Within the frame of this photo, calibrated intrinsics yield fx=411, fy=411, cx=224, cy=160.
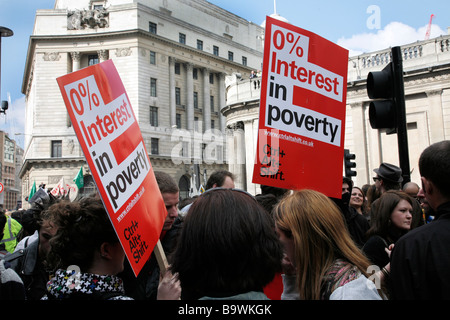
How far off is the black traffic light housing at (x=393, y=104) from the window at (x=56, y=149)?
43.2 m

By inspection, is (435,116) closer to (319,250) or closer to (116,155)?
(319,250)

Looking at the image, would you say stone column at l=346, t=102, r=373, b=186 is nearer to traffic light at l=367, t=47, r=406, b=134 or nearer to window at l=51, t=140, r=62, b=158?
traffic light at l=367, t=47, r=406, b=134

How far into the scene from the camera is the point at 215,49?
5369 cm

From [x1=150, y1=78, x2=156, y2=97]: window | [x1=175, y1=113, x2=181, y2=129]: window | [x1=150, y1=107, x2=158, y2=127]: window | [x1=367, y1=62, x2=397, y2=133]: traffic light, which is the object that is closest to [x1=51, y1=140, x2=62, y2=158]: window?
[x1=150, y1=107, x2=158, y2=127]: window

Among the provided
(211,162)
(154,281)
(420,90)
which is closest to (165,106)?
(211,162)

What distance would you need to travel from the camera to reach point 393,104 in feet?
16.0

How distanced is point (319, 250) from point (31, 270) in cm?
280

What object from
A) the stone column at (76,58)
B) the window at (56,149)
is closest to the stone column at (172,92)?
the stone column at (76,58)

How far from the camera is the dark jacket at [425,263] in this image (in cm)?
212

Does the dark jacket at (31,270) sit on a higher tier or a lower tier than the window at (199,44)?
lower

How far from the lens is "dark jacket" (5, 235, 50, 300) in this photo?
3.80m

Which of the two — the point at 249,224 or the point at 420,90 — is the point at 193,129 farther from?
the point at 249,224

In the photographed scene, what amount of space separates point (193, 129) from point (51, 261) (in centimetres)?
4865

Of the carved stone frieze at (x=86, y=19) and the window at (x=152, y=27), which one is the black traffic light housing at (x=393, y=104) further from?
the carved stone frieze at (x=86, y=19)
